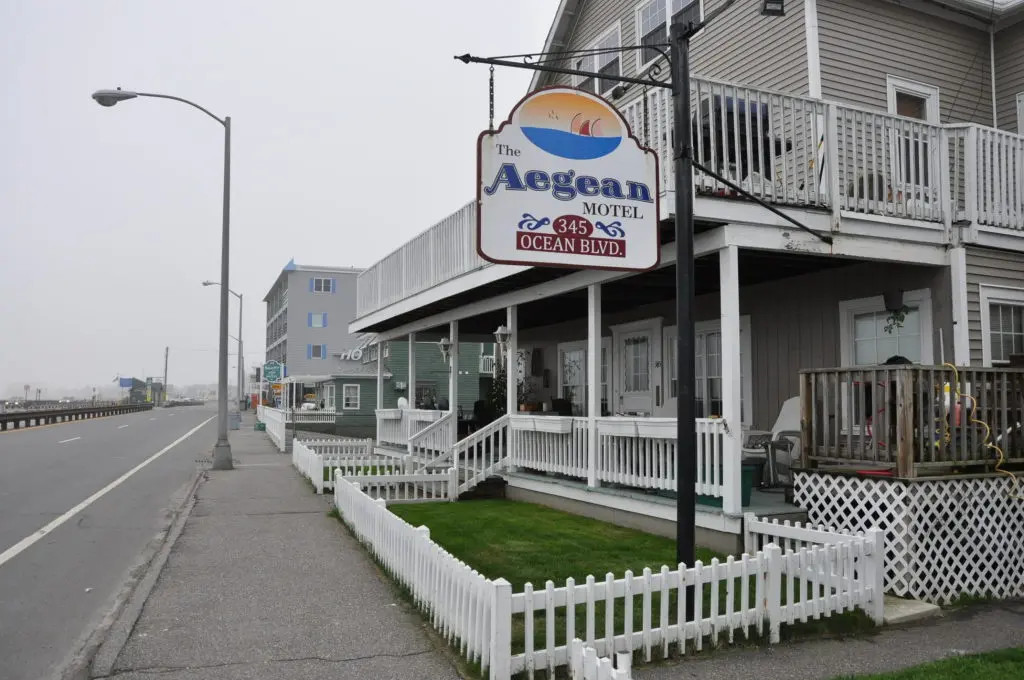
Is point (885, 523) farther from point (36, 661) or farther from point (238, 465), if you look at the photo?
point (238, 465)

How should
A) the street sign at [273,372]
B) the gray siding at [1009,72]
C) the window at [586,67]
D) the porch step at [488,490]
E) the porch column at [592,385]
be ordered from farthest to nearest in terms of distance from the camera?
the street sign at [273,372] < the window at [586,67] < the porch step at [488,490] < the gray siding at [1009,72] < the porch column at [592,385]

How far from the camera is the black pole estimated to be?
5992 mm

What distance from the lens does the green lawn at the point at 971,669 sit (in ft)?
16.6

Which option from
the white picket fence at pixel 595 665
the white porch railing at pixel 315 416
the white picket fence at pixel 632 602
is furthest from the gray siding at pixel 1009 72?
the white porch railing at pixel 315 416

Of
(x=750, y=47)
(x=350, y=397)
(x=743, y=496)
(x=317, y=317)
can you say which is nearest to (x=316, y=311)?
(x=317, y=317)

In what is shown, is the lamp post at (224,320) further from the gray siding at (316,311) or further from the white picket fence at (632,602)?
the gray siding at (316,311)

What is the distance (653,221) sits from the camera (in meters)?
7.00

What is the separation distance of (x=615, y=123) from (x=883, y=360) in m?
5.52

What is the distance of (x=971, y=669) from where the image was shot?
5.23 metres

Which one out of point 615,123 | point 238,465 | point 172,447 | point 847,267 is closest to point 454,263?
point 847,267

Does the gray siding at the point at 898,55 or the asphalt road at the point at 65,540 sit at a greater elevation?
the gray siding at the point at 898,55

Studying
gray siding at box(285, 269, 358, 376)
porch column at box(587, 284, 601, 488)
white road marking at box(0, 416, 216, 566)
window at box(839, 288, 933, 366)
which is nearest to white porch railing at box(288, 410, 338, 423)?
white road marking at box(0, 416, 216, 566)

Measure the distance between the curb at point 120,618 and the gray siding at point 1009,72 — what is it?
1342 cm

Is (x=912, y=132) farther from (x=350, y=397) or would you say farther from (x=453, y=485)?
(x=350, y=397)
